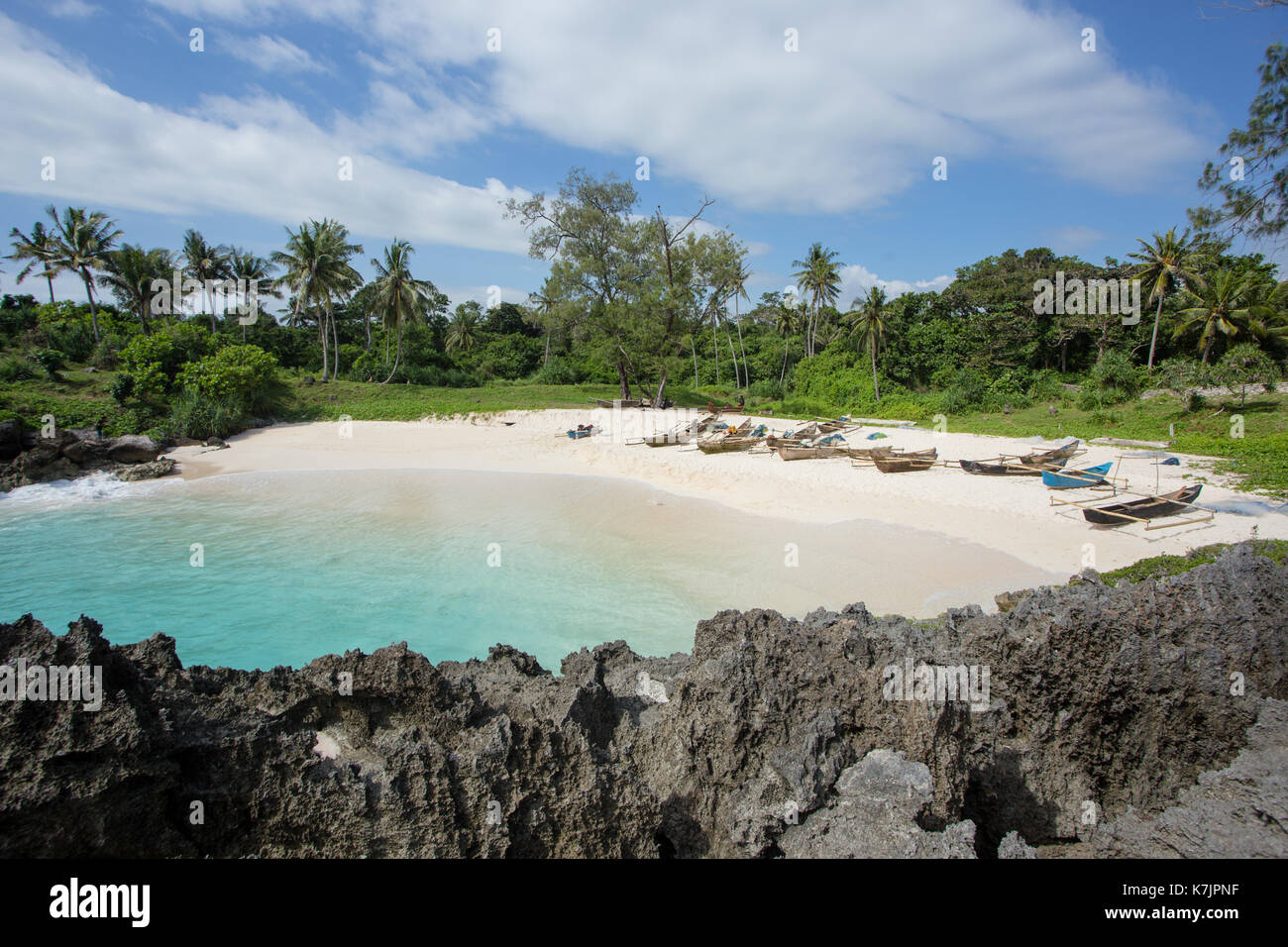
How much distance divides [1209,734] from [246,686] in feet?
22.0

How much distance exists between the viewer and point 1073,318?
106 feet

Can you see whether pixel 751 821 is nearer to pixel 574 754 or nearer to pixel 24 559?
pixel 574 754

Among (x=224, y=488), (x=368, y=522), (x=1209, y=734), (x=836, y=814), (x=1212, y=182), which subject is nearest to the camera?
(x=836, y=814)

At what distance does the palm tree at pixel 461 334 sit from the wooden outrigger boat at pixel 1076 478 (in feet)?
137

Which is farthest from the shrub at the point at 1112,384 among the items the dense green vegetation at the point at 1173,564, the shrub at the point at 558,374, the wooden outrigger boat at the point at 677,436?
the shrub at the point at 558,374

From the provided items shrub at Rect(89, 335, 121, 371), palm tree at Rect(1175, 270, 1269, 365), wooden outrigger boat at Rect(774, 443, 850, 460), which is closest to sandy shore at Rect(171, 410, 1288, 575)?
wooden outrigger boat at Rect(774, 443, 850, 460)

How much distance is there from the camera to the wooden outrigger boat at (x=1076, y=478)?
47.5 ft

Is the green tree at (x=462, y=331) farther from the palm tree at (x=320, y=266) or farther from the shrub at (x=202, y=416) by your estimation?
the shrub at (x=202, y=416)

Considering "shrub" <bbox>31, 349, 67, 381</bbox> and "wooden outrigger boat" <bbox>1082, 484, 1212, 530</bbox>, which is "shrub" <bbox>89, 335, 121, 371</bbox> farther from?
"wooden outrigger boat" <bbox>1082, 484, 1212, 530</bbox>

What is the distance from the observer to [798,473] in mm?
18672

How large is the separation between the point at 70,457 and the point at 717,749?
86.6 feet

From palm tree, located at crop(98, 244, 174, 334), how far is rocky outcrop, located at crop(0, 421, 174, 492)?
14510 millimetres
